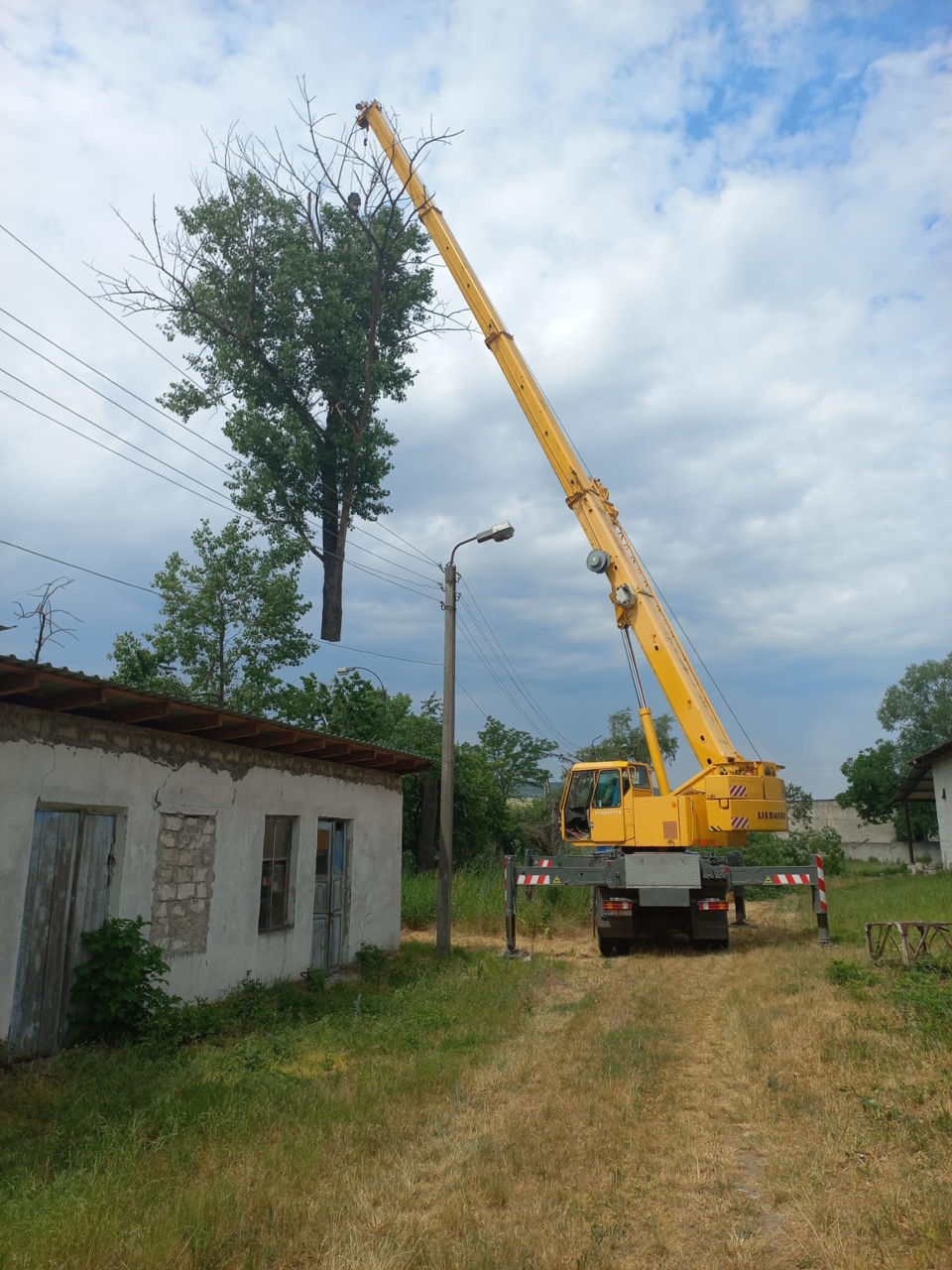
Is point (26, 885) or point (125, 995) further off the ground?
point (26, 885)

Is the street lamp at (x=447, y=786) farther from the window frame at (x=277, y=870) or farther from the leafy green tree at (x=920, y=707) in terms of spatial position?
the leafy green tree at (x=920, y=707)

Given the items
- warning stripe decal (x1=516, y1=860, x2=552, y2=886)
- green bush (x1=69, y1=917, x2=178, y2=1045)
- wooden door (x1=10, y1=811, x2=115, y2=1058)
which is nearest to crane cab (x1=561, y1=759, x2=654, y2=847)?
warning stripe decal (x1=516, y1=860, x2=552, y2=886)

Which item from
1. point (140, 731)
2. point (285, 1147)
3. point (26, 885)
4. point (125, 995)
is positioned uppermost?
point (140, 731)

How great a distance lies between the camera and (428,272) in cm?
2031

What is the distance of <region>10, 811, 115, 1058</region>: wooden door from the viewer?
23.6 ft

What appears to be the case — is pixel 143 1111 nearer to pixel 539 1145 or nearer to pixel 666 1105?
pixel 539 1145

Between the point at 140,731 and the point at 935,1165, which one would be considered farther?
the point at 140,731

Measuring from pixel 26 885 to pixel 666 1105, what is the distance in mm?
5483

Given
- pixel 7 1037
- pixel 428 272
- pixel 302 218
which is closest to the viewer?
pixel 7 1037

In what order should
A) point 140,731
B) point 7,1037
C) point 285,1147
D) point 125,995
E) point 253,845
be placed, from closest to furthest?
point 285,1147 → point 7,1037 → point 125,995 → point 140,731 → point 253,845

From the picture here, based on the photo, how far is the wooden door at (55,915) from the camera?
23.6ft

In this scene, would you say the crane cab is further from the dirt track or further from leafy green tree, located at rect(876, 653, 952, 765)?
leafy green tree, located at rect(876, 653, 952, 765)

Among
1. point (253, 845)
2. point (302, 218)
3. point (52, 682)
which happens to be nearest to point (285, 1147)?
point (52, 682)

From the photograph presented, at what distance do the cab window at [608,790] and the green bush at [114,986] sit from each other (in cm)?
770
